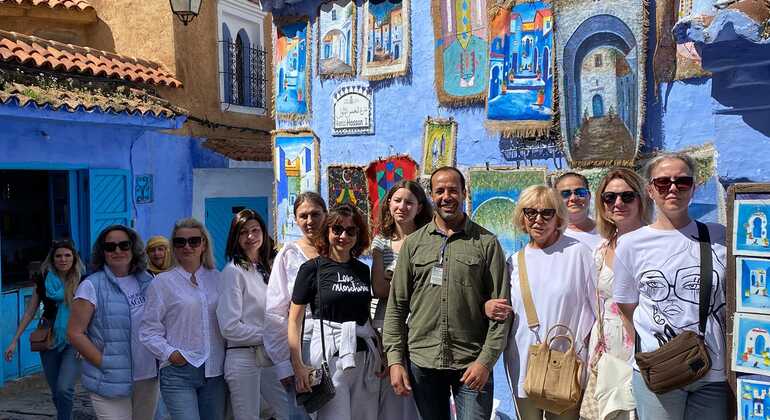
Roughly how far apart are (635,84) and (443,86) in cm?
175

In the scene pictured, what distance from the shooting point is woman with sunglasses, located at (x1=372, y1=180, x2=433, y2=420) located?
4.04 meters

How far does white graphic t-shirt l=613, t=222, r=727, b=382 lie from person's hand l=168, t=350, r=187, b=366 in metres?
2.48

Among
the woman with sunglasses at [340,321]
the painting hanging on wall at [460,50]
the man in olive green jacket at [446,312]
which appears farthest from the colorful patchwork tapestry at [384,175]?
the man in olive green jacket at [446,312]

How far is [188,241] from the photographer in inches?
169

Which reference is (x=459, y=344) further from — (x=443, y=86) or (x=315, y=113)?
(x=315, y=113)

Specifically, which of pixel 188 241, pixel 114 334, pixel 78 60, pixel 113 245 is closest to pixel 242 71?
pixel 78 60

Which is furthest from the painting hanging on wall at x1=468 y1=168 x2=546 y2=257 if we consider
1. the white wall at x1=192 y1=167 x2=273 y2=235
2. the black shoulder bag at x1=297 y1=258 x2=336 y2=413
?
the white wall at x1=192 y1=167 x2=273 y2=235

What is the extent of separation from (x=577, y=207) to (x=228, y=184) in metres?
8.28

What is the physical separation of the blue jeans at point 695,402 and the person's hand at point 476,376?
0.76 metres

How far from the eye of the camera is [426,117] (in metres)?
6.53

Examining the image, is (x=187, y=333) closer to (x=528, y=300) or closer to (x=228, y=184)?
(x=528, y=300)

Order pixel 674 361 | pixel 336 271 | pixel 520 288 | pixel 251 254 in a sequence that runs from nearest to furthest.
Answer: pixel 674 361, pixel 520 288, pixel 336 271, pixel 251 254

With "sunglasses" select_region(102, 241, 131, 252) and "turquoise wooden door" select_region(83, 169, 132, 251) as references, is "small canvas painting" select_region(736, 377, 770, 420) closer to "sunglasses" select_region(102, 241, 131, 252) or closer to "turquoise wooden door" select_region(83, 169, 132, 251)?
"sunglasses" select_region(102, 241, 131, 252)

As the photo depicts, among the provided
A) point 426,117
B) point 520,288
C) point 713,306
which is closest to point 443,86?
point 426,117
